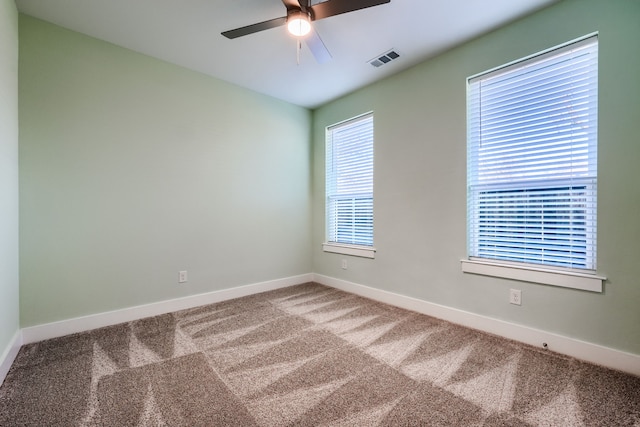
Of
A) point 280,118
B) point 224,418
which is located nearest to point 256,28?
point 280,118

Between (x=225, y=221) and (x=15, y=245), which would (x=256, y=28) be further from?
(x=15, y=245)

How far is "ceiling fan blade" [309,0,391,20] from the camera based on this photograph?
1.72 m

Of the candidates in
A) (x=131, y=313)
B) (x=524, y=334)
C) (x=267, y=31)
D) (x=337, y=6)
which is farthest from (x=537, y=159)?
(x=131, y=313)

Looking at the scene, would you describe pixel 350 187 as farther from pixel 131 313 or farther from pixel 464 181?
pixel 131 313

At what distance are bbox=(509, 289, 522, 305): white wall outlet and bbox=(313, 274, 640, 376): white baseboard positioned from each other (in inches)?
7.5

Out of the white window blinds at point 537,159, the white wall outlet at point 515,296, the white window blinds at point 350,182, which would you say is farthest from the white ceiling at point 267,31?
the white wall outlet at point 515,296

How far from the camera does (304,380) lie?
180 centimetres

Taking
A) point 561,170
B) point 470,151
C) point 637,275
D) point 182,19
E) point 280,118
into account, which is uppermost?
point 182,19

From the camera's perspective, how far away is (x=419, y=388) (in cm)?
171

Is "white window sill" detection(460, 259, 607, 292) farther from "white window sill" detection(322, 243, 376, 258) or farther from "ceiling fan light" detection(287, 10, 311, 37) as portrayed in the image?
"ceiling fan light" detection(287, 10, 311, 37)

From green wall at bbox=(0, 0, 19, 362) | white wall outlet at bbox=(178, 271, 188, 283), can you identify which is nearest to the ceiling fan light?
green wall at bbox=(0, 0, 19, 362)

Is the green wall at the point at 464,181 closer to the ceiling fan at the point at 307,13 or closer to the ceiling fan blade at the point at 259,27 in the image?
the ceiling fan at the point at 307,13

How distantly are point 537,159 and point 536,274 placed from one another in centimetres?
92

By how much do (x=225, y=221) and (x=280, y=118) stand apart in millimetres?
1649
